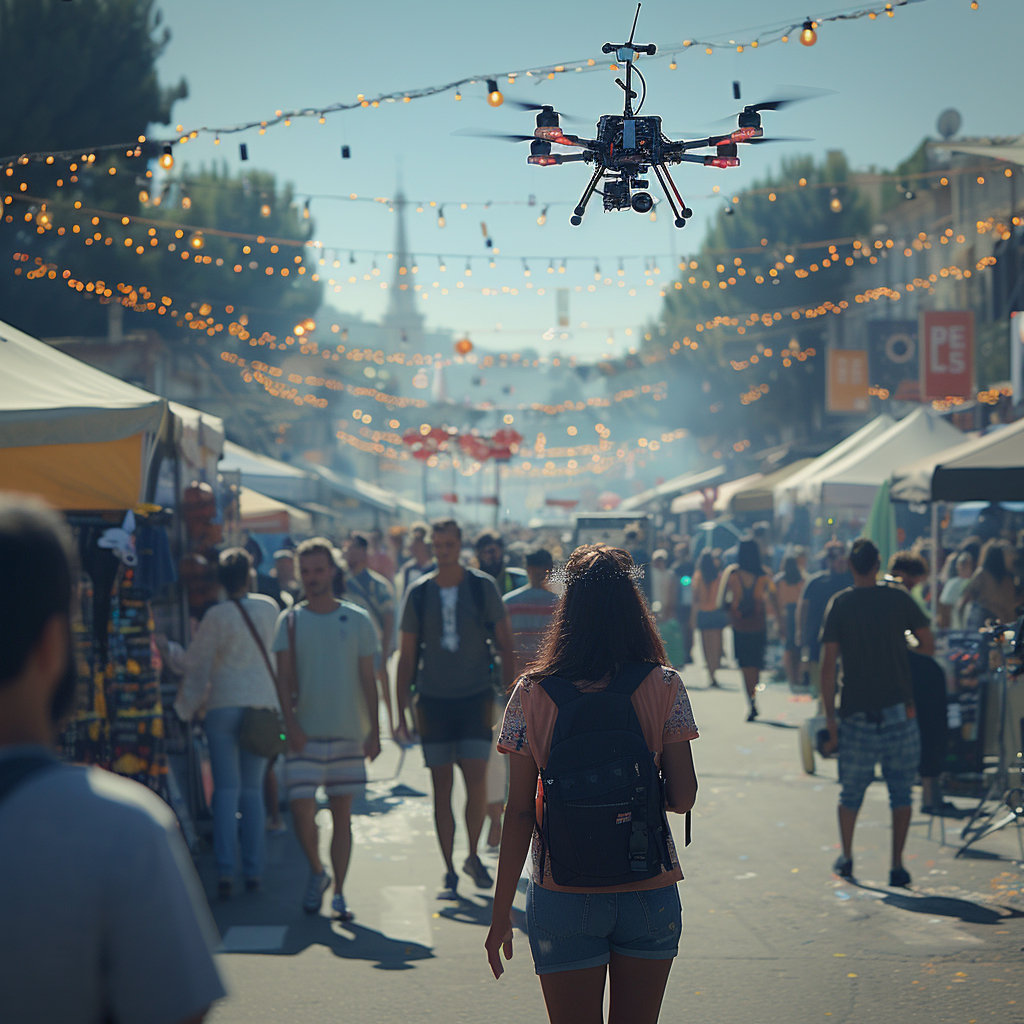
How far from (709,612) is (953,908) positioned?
10.2 meters

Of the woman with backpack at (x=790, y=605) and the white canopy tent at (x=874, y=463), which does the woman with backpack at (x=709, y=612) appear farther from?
the white canopy tent at (x=874, y=463)

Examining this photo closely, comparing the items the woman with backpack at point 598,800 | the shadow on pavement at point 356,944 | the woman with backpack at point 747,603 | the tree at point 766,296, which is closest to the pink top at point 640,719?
the woman with backpack at point 598,800

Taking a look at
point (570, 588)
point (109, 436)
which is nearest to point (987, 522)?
point (109, 436)

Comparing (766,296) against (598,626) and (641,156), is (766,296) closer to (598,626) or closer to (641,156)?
(641,156)

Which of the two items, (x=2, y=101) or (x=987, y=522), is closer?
(x=987, y=522)

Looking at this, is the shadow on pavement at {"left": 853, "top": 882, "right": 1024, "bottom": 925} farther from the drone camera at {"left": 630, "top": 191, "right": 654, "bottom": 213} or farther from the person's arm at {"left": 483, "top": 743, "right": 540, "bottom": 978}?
the drone camera at {"left": 630, "top": 191, "right": 654, "bottom": 213}

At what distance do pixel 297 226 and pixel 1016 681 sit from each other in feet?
136

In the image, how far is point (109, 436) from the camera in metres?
6.54

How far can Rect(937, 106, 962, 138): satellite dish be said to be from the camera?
107 feet

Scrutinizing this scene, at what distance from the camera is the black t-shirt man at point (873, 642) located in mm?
7047

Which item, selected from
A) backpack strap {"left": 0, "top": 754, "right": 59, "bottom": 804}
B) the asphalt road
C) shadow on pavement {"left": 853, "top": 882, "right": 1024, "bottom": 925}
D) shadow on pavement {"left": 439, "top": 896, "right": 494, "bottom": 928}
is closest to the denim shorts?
the asphalt road

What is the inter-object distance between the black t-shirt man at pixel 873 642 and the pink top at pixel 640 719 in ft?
12.9

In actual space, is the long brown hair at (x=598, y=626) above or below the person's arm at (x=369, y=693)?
above

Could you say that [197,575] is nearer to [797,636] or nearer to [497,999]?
[497,999]
